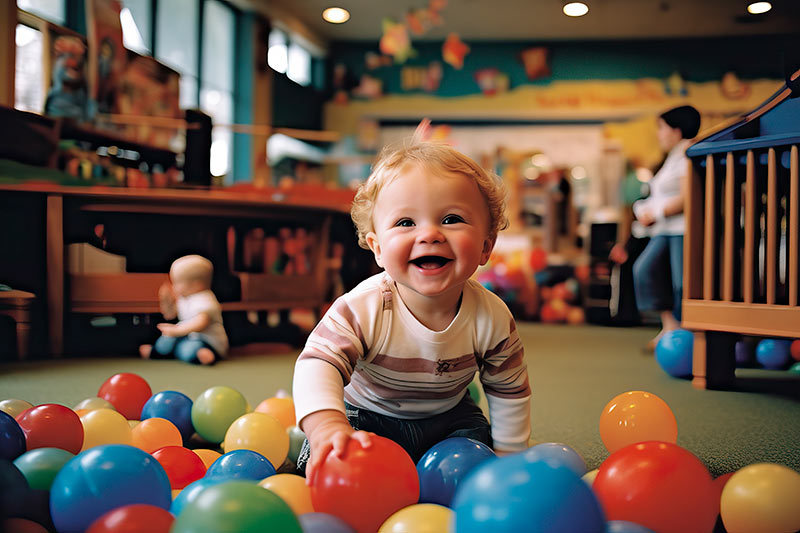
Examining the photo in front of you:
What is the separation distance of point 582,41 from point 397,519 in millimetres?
7078

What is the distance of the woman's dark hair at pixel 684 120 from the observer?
2740 mm

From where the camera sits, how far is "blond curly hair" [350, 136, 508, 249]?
3.15 feet

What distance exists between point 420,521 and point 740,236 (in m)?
1.67

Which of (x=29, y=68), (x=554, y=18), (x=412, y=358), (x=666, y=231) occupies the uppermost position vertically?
(x=554, y=18)

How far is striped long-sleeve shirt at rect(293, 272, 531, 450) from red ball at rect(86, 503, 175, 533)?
0.29 meters

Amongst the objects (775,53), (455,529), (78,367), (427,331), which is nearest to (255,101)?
(78,367)

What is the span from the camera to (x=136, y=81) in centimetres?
442

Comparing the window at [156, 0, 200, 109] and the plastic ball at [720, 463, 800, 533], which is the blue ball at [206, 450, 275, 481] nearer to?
the plastic ball at [720, 463, 800, 533]

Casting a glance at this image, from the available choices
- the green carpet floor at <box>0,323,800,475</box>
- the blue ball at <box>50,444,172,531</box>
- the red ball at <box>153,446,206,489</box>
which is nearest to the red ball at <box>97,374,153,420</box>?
the green carpet floor at <box>0,323,800,475</box>

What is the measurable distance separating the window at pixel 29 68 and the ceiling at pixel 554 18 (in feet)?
9.31

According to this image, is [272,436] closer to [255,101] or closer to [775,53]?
[255,101]

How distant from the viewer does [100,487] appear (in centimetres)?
75

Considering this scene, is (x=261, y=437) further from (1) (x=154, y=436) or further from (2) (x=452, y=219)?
(2) (x=452, y=219)

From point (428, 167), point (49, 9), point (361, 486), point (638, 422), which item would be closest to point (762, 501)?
point (638, 422)
